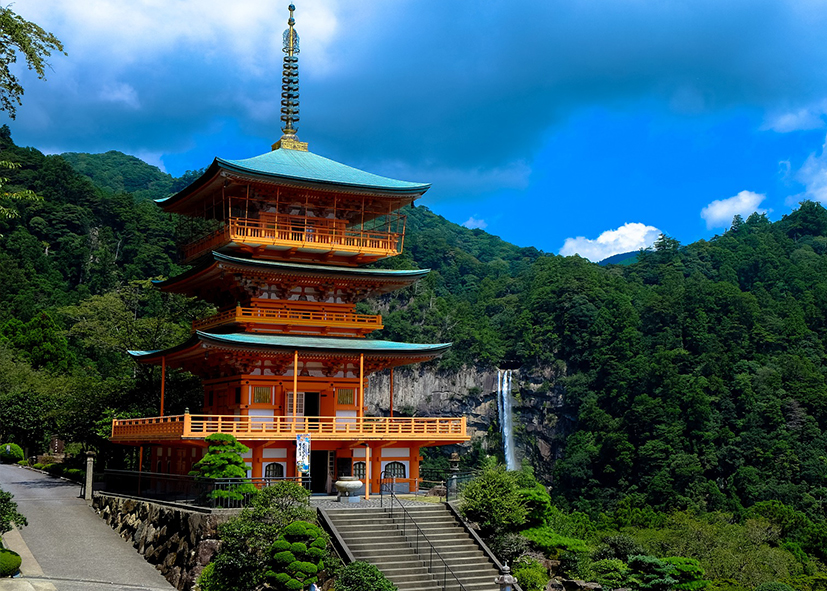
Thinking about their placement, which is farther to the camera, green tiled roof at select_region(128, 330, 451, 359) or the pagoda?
the pagoda

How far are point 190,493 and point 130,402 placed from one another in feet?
50.6

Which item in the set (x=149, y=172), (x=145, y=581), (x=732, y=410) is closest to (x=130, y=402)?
(x=145, y=581)

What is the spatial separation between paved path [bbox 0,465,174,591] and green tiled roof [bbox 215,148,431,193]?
40.2ft

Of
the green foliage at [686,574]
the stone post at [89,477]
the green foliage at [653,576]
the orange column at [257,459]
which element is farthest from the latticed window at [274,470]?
the green foliage at [686,574]

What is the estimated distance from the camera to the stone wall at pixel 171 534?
74.7 feet

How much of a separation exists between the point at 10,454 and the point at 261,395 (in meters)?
23.0

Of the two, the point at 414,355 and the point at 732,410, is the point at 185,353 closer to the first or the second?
the point at 414,355

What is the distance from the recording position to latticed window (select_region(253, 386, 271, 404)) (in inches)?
1187

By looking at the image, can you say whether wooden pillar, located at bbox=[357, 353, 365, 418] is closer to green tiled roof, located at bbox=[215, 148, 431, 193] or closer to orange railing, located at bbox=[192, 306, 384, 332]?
orange railing, located at bbox=[192, 306, 384, 332]

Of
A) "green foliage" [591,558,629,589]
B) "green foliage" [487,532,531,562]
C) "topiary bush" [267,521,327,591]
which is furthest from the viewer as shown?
"green foliage" [591,558,629,589]

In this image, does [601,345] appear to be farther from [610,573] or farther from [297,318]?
[610,573]

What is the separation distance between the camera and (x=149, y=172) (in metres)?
149

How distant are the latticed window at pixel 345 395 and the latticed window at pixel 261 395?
2523mm

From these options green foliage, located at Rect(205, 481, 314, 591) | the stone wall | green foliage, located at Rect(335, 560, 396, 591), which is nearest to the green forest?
the stone wall
